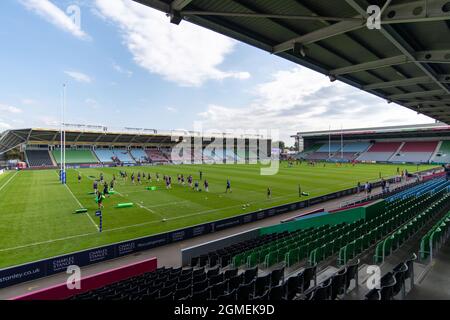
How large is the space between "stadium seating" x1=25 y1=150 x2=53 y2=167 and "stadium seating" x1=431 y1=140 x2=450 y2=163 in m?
109

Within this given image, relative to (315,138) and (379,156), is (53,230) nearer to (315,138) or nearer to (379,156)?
(379,156)

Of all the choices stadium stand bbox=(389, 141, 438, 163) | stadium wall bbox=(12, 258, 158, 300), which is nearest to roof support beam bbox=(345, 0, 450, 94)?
stadium wall bbox=(12, 258, 158, 300)

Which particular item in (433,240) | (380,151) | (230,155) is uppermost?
(380,151)

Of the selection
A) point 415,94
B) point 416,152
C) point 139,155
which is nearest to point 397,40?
point 415,94

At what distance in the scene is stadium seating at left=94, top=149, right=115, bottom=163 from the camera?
260 ft

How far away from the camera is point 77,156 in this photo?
75562mm

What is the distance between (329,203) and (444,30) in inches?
805

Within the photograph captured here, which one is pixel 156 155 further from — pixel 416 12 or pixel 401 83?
pixel 416 12

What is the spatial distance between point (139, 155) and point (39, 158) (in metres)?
28.1

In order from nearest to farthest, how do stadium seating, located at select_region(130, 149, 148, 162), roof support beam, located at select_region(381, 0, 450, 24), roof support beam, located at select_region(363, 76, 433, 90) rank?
1. roof support beam, located at select_region(381, 0, 450, 24)
2. roof support beam, located at select_region(363, 76, 433, 90)
3. stadium seating, located at select_region(130, 149, 148, 162)

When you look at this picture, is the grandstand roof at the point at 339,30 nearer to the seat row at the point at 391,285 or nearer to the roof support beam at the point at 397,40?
the roof support beam at the point at 397,40

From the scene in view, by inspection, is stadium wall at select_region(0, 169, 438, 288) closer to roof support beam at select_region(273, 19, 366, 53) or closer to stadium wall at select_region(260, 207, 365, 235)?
stadium wall at select_region(260, 207, 365, 235)

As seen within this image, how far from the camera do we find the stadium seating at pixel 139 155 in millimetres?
85925
